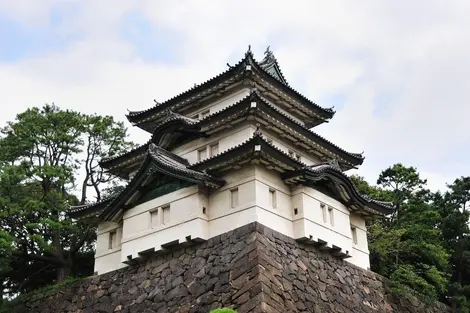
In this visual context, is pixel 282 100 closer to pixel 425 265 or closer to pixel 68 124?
pixel 425 265

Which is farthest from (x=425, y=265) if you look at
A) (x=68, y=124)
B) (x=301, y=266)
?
(x=68, y=124)

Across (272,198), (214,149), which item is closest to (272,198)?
(272,198)

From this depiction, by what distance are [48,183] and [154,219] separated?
30.8 feet

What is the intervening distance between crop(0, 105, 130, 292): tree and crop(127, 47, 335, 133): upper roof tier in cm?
455

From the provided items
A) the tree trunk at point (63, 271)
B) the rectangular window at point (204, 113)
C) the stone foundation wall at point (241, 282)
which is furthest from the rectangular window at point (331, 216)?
the tree trunk at point (63, 271)

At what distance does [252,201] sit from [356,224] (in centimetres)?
471

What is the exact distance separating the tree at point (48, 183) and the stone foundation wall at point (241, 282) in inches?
223

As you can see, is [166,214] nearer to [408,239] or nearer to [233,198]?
[233,198]

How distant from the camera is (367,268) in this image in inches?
708

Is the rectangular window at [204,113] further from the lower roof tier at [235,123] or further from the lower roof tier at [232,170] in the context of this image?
the lower roof tier at [232,170]

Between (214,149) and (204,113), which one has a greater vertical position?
(204,113)

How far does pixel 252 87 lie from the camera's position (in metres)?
19.6

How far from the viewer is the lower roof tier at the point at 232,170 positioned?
15.3 m

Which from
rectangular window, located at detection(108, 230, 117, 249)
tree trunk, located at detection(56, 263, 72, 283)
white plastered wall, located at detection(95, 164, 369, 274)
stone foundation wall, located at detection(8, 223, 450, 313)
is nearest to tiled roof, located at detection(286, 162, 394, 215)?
white plastered wall, located at detection(95, 164, 369, 274)
